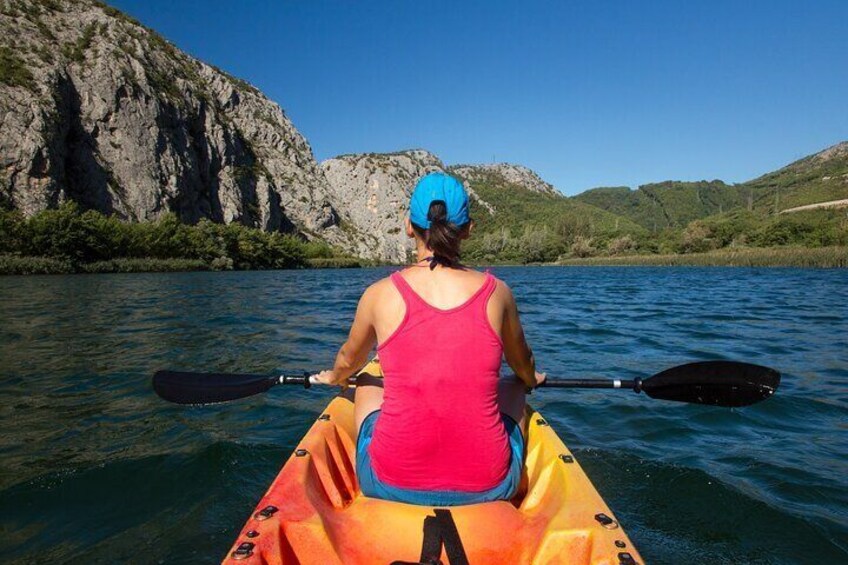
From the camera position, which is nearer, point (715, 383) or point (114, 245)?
point (715, 383)

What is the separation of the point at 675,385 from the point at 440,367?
310 cm

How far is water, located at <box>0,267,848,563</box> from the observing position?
144 inches

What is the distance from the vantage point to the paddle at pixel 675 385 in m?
4.48

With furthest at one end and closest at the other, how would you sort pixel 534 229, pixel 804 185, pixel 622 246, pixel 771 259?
pixel 534 229 < pixel 804 185 < pixel 622 246 < pixel 771 259

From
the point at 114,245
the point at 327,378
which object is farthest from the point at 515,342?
the point at 114,245

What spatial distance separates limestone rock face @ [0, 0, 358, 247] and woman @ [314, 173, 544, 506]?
64157 millimetres

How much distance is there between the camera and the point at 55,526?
3697 mm

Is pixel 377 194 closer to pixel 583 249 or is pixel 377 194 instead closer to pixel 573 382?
pixel 583 249

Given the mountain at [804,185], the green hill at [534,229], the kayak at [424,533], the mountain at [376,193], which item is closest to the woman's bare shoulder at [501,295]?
the kayak at [424,533]

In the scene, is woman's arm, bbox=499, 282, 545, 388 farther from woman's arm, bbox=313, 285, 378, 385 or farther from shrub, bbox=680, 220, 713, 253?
shrub, bbox=680, 220, 713, 253

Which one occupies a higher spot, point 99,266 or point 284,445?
point 99,266

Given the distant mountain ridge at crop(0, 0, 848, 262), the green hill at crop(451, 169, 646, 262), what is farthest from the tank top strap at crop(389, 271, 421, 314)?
the green hill at crop(451, 169, 646, 262)

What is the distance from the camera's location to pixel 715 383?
4.52 m

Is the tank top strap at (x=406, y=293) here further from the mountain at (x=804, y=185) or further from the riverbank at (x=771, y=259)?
the mountain at (x=804, y=185)
